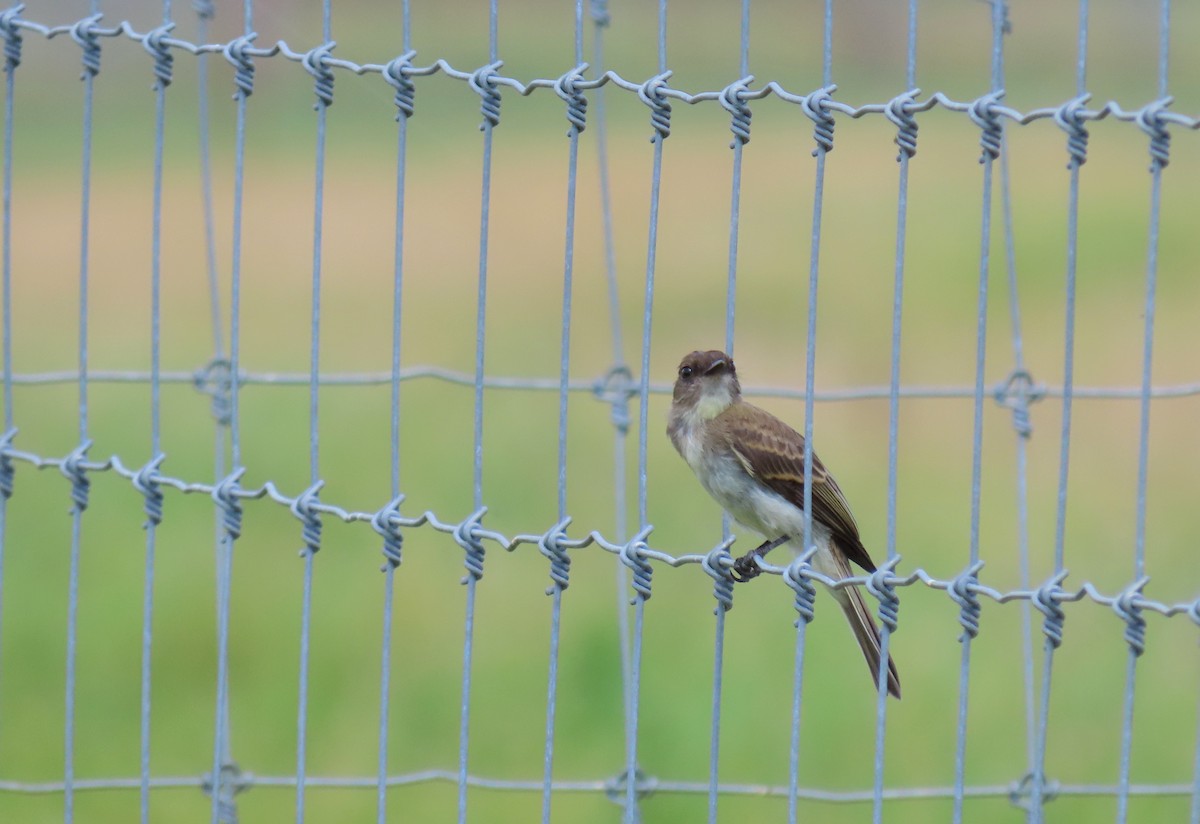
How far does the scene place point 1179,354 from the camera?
10320 millimetres

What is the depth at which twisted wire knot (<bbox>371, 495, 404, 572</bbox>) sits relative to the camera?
326 centimetres

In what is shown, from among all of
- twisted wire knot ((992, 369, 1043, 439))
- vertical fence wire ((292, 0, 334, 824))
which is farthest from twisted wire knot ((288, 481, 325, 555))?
twisted wire knot ((992, 369, 1043, 439))

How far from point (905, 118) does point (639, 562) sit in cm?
95

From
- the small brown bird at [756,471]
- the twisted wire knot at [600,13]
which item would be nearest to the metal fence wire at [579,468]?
the twisted wire knot at [600,13]

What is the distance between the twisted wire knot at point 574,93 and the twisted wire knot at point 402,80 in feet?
1.14

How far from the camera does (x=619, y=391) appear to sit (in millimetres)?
4859

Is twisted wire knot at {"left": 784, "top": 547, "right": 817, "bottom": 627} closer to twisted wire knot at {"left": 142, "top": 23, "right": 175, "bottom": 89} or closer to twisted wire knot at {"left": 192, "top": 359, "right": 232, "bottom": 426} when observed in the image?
twisted wire knot at {"left": 142, "top": 23, "right": 175, "bottom": 89}

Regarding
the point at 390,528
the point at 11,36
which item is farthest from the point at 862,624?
the point at 11,36

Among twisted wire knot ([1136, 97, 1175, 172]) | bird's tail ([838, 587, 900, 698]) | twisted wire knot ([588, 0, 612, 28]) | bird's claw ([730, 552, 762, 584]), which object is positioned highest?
twisted wire knot ([588, 0, 612, 28])

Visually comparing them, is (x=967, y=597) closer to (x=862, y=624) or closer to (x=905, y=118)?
(x=905, y=118)

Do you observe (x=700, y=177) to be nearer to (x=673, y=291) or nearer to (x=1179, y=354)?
(x=673, y=291)

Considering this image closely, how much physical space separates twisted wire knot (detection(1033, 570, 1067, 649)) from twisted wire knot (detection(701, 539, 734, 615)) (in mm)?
591

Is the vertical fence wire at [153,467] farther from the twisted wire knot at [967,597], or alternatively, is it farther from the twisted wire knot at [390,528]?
the twisted wire knot at [967,597]

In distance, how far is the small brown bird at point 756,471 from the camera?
4023 millimetres
